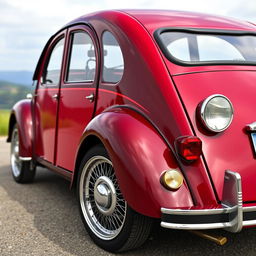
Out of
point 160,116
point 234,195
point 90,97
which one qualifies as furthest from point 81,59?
point 234,195

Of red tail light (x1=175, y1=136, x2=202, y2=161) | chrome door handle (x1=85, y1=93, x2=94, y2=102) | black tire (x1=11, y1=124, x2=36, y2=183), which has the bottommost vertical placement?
black tire (x1=11, y1=124, x2=36, y2=183)

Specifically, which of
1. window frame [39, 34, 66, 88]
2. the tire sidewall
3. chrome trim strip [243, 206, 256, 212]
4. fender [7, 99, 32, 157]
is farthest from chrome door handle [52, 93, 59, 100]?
chrome trim strip [243, 206, 256, 212]

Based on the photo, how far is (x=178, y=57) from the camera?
3346mm

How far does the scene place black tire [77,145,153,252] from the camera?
3055 mm

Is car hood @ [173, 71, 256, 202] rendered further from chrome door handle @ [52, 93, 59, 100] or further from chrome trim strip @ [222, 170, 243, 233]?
chrome door handle @ [52, 93, 59, 100]

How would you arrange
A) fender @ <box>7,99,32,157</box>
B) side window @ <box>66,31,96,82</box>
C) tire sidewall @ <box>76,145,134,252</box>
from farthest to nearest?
fender @ <box>7,99,32,157</box>, side window @ <box>66,31,96,82</box>, tire sidewall @ <box>76,145,134,252</box>

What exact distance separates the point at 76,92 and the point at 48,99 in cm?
81

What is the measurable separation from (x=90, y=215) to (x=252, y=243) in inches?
54.1

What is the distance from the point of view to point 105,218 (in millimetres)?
3469

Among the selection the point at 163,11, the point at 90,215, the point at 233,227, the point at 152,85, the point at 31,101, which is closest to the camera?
the point at 233,227

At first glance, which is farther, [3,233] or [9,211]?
[9,211]

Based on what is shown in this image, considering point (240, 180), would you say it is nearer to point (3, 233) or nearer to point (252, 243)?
point (252, 243)

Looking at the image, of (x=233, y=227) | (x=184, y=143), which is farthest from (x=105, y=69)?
(x=233, y=227)

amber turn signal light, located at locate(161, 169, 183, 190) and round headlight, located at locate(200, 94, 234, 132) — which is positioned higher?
round headlight, located at locate(200, 94, 234, 132)
